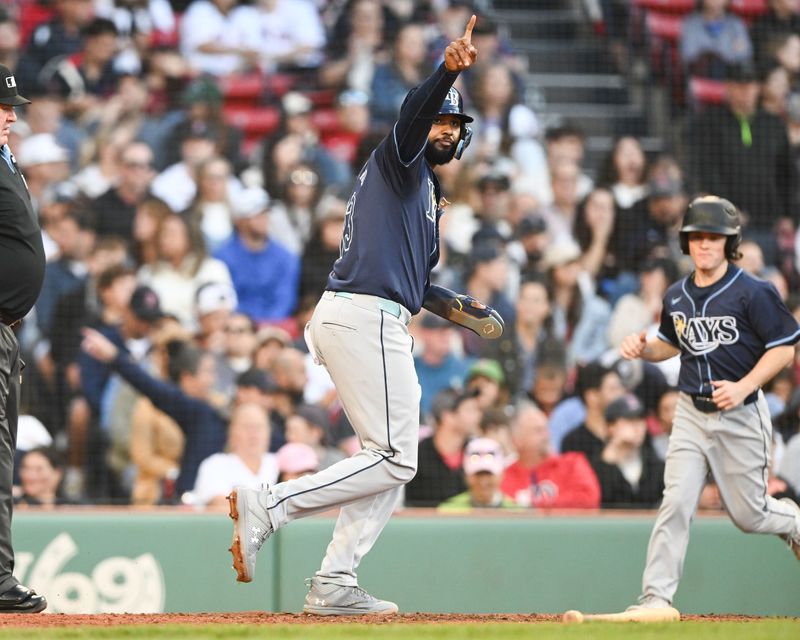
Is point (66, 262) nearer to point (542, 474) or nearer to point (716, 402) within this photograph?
point (542, 474)

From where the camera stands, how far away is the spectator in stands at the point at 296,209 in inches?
353

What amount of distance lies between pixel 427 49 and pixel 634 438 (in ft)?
13.3

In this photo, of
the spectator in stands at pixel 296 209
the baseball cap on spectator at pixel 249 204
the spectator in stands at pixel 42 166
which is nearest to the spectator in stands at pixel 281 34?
the spectator in stands at pixel 296 209

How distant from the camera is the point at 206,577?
6090mm

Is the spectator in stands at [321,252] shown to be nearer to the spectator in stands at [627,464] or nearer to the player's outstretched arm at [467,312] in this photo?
the spectator in stands at [627,464]

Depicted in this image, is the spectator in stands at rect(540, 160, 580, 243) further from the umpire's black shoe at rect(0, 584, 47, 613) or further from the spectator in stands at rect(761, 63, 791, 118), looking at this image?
the umpire's black shoe at rect(0, 584, 47, 613)

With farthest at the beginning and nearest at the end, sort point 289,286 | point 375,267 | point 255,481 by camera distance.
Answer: point 289,286 → point 255,481 → point 375,267

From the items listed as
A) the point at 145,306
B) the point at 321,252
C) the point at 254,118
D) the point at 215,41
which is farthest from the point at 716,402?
the point at 215,41

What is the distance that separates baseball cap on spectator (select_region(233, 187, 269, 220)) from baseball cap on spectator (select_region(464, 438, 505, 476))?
8.27 ft

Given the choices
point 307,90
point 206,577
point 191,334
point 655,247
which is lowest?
point 206,577

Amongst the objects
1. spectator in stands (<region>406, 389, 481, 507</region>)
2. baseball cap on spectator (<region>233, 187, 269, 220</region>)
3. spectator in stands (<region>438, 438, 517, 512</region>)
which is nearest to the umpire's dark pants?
spectator in stands (<region>438, 438, 517, 512</region>)

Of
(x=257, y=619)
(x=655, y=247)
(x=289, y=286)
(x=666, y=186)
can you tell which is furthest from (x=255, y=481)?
(x=666, y=186)

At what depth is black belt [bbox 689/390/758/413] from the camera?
5.28m

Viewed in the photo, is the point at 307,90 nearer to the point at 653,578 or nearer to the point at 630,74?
the point at 630,74
